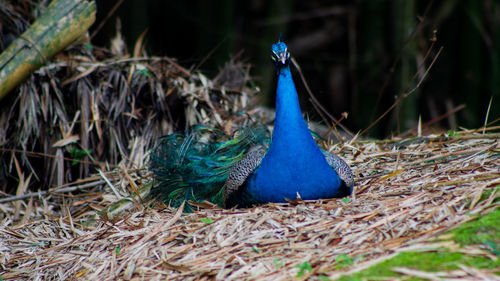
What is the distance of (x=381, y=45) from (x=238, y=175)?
7.20 metres

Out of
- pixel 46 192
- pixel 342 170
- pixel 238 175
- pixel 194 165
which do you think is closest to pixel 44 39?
pixel 46 192

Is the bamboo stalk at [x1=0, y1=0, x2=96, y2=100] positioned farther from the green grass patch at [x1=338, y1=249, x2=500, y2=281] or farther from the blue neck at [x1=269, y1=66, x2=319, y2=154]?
the green grass patch at [x1=338, y1=249, x2=500, y2=281]

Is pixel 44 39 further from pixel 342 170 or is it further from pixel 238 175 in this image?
pixel 342 170

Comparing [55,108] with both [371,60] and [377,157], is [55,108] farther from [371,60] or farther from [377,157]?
[371,60]

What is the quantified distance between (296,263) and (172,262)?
0.67 meters

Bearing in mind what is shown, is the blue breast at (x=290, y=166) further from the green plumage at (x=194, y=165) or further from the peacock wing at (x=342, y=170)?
the green plumage at (x=194, y=165)

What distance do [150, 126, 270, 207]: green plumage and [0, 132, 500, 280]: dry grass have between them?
1.03ft

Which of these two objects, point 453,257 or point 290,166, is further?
point 290,166

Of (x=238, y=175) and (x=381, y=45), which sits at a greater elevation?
(x=381, y=45)

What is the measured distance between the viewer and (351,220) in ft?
9.09

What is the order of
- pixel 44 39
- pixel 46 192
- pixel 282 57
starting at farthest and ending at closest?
pixel 44 39 < pixel 46 192 < pixel 282 57

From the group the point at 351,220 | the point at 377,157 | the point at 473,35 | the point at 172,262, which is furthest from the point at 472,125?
the point at 172,262

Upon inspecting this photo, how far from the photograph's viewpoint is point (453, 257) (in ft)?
7.48

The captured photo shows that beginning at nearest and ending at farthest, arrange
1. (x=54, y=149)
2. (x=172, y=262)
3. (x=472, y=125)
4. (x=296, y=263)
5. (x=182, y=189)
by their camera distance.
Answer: (x=296, y=263) < (x=172, y=262) < (x=182, y=189) < (x=54, y=149) < (x=472, y=125)
